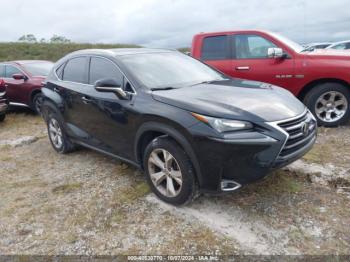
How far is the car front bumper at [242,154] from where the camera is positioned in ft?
8.69

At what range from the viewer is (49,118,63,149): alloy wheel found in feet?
16.9

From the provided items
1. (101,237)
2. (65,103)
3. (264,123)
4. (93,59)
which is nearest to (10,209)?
(101,237)

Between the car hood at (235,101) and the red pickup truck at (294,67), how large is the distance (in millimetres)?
2134

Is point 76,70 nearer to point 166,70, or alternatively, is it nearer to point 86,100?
point 86,100

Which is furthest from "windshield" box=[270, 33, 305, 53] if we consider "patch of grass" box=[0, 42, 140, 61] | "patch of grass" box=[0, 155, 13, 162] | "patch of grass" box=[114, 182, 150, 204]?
"patch of grass" box=[0, 42, 140, 61]

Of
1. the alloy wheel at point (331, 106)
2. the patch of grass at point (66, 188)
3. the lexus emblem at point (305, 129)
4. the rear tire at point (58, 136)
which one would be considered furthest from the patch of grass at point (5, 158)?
the alloy wheel at point (331, 106)

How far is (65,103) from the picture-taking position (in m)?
4.68

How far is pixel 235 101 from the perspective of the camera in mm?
3018

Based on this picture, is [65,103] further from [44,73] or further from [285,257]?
[44,73]

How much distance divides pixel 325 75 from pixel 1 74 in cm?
845

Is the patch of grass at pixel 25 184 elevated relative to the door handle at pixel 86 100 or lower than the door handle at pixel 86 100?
lower

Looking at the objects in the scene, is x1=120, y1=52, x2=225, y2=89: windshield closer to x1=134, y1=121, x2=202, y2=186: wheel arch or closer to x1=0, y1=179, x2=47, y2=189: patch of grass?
x1=134, y1=121, x2=202, y2=186: wheel arch

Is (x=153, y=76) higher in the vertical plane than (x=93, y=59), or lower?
lower

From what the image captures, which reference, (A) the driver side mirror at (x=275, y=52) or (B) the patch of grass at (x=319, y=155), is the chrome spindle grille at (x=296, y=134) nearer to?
(B) the patch of grass at (x=319, y=155)
